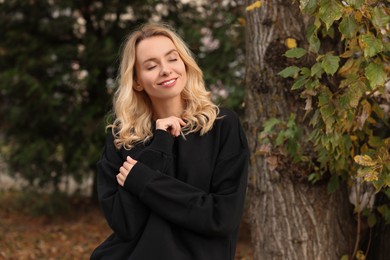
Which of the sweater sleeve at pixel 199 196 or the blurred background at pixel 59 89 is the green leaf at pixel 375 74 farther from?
the blurred background at pixel 59 89

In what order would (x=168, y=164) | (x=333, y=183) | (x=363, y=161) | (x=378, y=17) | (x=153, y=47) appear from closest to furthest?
(x=168, y=164)
(x=153, y=47)
(x=378, y=17)
(x=363, y=161)
(x=333, y=183)

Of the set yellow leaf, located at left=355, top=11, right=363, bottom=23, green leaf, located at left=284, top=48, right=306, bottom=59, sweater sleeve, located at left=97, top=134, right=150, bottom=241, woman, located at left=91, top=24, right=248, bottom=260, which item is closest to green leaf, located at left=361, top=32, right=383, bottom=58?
yellow leaf, located at left=355, top=11, right=363, bottom=23

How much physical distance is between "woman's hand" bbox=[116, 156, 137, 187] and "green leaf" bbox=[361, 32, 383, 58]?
108 centimetres

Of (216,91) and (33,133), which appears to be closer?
(216,91)

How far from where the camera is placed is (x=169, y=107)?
8.56ft

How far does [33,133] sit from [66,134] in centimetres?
42

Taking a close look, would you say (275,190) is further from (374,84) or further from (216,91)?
(216,91)

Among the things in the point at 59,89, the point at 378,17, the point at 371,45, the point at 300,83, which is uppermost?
the point at 378,17

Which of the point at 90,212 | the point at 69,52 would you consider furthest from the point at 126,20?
the point at 90,212

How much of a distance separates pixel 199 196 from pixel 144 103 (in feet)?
1.87

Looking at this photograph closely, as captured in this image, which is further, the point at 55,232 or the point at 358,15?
the point at 55,232

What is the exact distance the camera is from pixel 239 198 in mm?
2389

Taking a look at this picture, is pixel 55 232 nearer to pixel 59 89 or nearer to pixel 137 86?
pixel 59 89

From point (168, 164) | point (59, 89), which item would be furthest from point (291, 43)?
point (59, 89)
